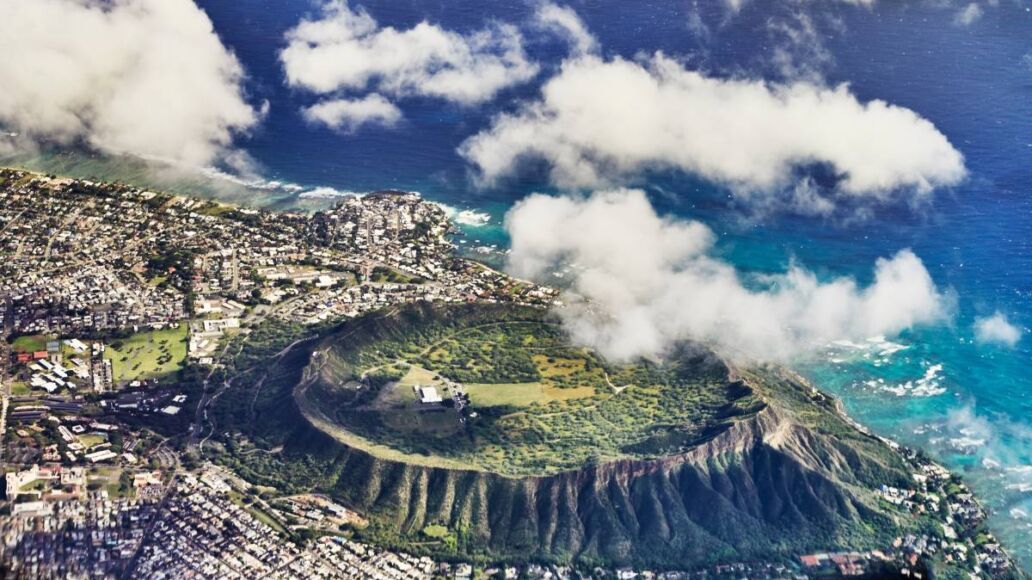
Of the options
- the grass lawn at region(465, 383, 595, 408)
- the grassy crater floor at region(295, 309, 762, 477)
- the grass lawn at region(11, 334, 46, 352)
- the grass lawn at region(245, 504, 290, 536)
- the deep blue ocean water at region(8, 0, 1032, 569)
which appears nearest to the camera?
the grass lawn at region(245, 504, 290, 536)

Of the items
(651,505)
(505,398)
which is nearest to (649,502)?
(651,505)

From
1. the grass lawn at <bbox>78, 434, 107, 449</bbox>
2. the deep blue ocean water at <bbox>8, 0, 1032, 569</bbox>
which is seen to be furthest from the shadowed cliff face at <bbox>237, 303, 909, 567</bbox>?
the grass lawn at <bbox>78, 434, 107, 449</bbox>

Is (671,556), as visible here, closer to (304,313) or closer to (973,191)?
(304,313)

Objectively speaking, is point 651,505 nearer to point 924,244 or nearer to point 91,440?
point 91,440

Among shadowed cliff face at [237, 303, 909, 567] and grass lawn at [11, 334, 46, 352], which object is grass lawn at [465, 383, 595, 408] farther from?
grass lawn at [11, 334, 46, 352]

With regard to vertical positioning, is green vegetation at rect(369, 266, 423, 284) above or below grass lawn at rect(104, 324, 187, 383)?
above

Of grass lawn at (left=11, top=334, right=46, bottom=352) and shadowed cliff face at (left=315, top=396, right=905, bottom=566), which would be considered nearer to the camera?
shadowed cliff face at (left=315, top=396, right=905, bottom=566)

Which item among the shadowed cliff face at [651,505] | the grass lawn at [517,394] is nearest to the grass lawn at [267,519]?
the shadowed cliff face at [651,505]

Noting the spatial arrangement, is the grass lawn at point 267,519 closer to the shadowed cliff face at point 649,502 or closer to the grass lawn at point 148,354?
the shadowed cliff face at point 649,502
